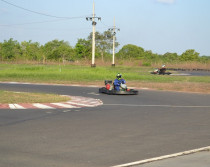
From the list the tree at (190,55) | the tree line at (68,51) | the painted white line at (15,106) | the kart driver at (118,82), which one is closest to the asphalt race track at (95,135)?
the painted white line at (15,106)

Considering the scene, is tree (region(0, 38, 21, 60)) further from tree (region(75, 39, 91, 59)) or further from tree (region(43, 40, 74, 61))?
tree (region(75, 39, 91, 59))

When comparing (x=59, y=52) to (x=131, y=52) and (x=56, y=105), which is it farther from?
(x=56, y=105)

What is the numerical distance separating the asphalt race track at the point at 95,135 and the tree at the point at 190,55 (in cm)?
7196

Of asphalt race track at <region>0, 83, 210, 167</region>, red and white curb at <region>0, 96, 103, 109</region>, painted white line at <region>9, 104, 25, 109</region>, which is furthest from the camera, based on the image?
red and white curb at <region>0, 96, 103, 109</region>

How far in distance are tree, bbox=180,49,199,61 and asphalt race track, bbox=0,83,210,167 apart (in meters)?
72.0

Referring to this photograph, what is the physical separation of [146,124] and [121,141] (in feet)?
7.28

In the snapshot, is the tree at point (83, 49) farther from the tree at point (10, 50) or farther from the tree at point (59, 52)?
the tree at point (10, 50)

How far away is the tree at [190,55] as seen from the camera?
82.2m

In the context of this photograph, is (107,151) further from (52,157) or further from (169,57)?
(169,57)

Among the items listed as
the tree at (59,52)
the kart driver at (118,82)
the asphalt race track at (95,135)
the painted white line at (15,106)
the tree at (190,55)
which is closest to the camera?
the asphalt race track at (95,135)

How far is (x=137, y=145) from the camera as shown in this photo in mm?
6625

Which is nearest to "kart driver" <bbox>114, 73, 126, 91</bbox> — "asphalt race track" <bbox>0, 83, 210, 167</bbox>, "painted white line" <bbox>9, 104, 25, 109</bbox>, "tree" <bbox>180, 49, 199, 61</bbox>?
"asphalt race track" <bbox>0, 83, 210, 167</bbox>

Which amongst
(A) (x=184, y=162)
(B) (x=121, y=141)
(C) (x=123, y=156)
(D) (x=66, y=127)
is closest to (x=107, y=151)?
(C) (x=123, y=156)

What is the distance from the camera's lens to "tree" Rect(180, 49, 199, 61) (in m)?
82.2
